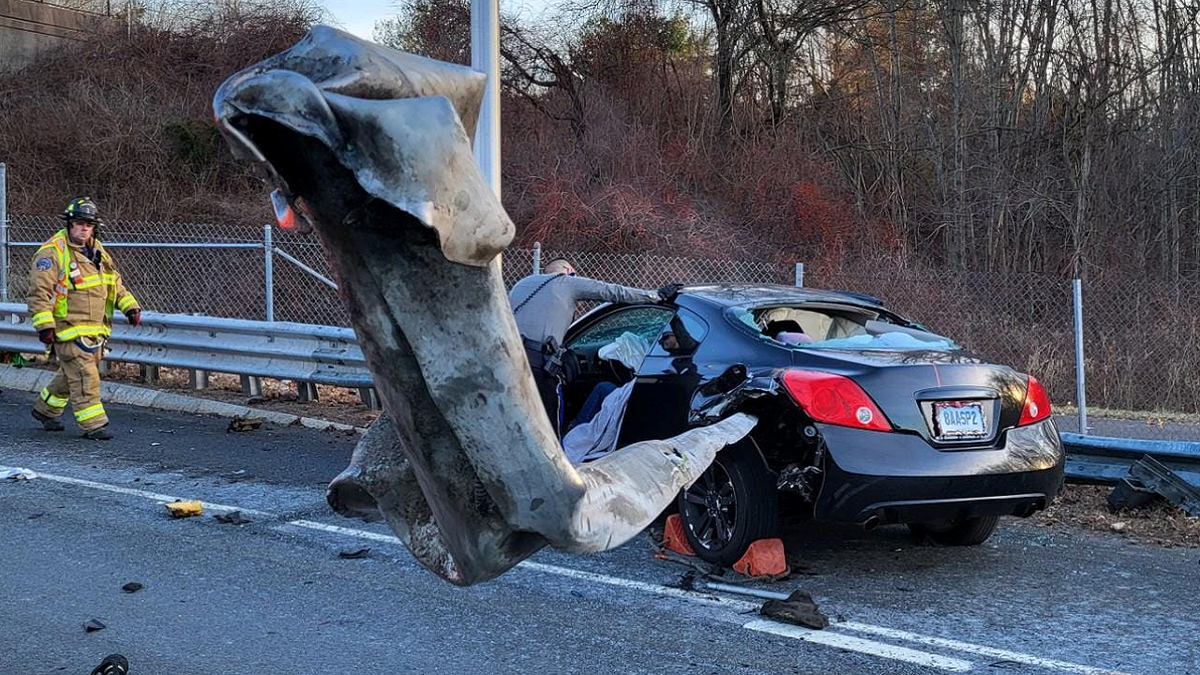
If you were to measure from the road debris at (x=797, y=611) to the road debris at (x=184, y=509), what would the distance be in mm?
3737

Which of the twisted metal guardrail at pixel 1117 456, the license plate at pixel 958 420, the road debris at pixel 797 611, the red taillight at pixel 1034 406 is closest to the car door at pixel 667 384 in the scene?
the road debris at pixel 797 611

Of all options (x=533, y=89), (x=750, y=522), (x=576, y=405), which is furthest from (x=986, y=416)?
(x=533, y=89)

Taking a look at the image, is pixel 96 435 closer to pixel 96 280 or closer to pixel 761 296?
pixel 96 280

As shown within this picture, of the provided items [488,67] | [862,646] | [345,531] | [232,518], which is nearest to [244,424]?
[232,518]

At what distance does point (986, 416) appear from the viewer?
5324 millimetres

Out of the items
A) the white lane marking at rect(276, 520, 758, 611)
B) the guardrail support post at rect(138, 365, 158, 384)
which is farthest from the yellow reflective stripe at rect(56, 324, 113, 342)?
the white lane marking at rect(276, 520, 758, 611)

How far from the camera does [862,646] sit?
447cm

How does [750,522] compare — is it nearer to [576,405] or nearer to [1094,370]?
[576,405]

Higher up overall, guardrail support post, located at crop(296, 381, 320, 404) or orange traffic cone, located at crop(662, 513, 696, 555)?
guardrail support post, located at crop(296, 381, 320, 404)

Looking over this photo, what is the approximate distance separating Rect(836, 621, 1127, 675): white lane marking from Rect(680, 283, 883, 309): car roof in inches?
75.8

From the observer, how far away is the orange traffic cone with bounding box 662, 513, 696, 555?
5867mm

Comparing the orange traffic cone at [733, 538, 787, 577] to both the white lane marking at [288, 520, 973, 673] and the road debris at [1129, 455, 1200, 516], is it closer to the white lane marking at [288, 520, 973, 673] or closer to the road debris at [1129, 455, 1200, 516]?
the white lane marking at [288, 520, 973, 673]

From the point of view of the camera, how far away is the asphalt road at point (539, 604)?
14.2 ft

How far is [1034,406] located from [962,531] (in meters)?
0.94
